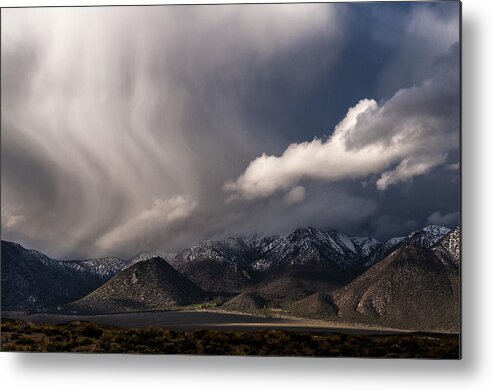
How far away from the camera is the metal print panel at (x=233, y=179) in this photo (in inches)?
171

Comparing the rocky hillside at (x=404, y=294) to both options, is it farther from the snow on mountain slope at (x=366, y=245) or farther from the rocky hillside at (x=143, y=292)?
the rocky hillside at (x=143, y=292)

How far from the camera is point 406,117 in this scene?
438 cm

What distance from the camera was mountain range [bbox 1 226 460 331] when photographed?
4309 millimetres

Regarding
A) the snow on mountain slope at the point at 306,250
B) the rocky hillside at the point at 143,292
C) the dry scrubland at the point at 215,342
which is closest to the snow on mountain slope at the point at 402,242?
the snow on mountain slope at the point at 306,250

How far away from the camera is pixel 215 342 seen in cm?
443

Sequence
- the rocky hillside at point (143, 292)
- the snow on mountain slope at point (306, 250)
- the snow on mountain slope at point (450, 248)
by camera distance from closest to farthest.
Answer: the snow on mountain slope at point (450, 248)
the snow on mountain slope at point (306, 250)
the rocky hillside at point (143, 292)

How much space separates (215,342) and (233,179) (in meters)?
0.88

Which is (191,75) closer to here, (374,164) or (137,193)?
(137,193)

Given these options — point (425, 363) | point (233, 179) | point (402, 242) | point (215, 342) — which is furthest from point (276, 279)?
point (425, 363)

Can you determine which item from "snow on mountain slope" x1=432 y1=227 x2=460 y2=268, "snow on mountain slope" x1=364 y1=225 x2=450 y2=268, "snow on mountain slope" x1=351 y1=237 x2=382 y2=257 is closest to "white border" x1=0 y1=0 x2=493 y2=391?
"snow on mountain slope" x1=432 y1=227 x2=460 y2=268

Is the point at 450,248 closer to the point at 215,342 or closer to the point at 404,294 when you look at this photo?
the point at 404,294

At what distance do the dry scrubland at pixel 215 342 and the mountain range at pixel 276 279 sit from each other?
0.09m

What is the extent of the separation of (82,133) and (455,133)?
201 cm

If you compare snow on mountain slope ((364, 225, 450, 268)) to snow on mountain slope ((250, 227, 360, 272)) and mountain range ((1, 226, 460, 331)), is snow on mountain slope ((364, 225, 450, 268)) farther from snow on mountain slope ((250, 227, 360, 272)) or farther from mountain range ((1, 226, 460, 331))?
snow on mountain slope ((250, 227, 360, 272))
